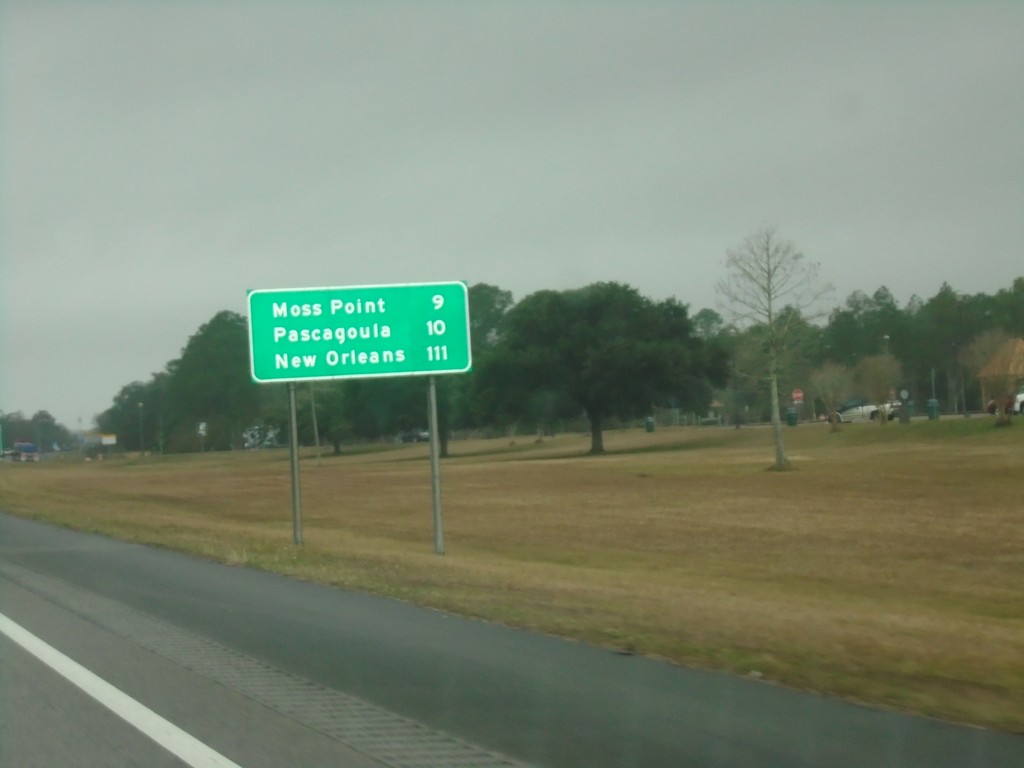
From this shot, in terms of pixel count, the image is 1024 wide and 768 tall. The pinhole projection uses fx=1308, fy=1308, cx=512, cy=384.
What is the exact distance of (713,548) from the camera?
25.5 metres

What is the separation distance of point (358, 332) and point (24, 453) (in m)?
145

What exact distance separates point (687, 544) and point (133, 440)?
124m

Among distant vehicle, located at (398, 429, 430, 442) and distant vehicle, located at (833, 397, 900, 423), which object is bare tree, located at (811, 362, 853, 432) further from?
distant vehicle, located at (398, 429, 430, 442)

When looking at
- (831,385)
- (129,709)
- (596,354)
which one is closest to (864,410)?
(831,385)

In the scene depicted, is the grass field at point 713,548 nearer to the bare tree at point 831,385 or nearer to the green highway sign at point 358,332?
the green highway sign at point 358,332

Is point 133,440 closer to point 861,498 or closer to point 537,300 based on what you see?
point 537,300

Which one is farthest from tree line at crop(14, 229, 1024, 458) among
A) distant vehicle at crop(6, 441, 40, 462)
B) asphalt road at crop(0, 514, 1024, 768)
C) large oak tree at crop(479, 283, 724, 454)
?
asphalt road at crop(0, 514, 1024, 768)

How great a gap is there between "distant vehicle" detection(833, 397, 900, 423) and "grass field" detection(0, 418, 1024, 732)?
24674 mm

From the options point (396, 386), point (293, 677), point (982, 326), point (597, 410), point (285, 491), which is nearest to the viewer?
point (293, 677)

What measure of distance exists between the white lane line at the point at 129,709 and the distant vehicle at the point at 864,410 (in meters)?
78.0

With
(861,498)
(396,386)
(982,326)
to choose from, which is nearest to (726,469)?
(861,498)

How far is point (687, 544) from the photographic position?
26.3m

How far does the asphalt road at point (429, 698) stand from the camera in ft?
24.4

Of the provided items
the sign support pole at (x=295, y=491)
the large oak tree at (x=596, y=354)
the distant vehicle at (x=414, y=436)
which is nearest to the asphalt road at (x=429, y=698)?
the sign support pole at (x=295, y=491)
